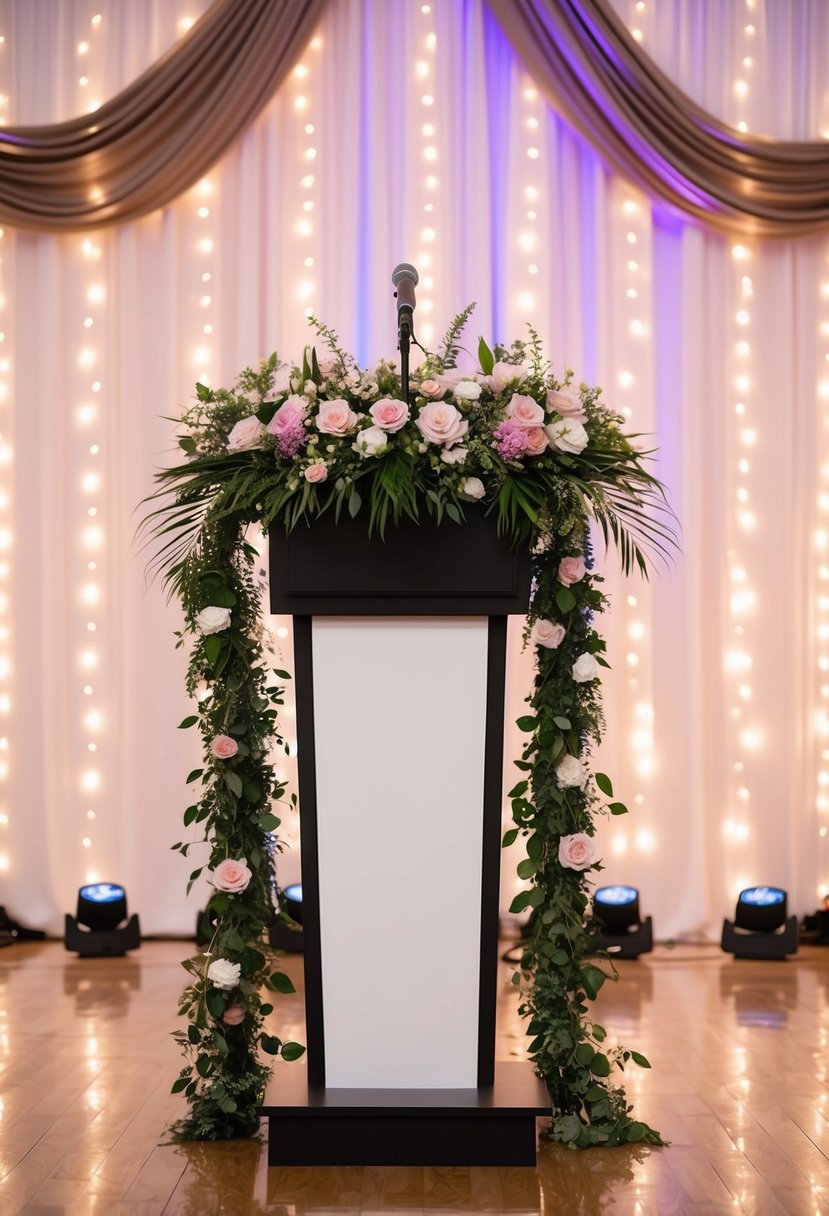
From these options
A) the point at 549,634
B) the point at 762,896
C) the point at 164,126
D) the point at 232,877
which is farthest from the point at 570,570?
the point at 164,126

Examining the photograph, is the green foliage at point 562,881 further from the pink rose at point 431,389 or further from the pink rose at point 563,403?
the pink rose at point 431,389

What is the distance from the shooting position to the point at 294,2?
4691 mm

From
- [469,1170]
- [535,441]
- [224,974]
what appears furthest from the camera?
[224,974]

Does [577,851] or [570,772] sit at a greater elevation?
[570,772]

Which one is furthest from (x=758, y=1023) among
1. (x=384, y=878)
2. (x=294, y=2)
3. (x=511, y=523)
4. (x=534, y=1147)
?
(x=294, y=2)

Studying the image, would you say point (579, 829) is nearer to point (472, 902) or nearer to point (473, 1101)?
point (472, 902)

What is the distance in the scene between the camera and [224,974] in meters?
2.66

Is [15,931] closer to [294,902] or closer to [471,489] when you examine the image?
[294,902]

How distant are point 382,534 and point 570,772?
2.16 ft

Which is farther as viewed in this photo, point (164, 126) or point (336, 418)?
point (164, 126)

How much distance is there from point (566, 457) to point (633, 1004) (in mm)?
2091

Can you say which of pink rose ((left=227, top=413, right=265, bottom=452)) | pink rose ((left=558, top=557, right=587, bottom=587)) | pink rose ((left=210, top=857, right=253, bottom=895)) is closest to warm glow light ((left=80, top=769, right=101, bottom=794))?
pink rose ((left=210, top=857, right=253, bottom=895))

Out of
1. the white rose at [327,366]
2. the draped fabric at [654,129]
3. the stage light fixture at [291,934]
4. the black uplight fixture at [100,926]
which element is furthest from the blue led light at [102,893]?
the draped fabric at [654,129]

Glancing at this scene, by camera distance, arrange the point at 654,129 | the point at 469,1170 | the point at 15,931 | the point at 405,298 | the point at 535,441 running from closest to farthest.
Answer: the point at 405,298
the point at 535,441
the point at 469,1170
the point at 654,129
the point at 15,931
